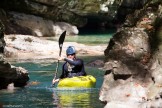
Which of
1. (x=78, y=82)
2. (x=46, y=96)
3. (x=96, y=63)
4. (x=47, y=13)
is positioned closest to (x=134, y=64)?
(x=46, y=96)

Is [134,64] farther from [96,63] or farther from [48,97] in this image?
[96,63]

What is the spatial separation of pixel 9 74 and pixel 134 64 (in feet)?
15.6

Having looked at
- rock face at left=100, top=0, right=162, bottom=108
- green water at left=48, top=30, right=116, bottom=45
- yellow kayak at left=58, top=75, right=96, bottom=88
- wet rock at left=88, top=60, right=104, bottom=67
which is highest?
rock face at left=100, top=0, right=162, bottom=108

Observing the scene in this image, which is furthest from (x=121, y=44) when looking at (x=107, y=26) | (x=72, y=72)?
(x=107, y=26)

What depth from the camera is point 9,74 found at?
11438 millimetres

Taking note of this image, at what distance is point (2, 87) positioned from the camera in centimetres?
1180

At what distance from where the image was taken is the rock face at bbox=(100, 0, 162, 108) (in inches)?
289

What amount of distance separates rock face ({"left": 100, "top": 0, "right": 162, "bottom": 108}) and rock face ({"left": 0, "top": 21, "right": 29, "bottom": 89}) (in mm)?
3687

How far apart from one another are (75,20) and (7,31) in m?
7.54

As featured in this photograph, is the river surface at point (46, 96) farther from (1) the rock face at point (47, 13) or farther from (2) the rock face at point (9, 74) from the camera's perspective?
(1) the rock face at point (47, 13)

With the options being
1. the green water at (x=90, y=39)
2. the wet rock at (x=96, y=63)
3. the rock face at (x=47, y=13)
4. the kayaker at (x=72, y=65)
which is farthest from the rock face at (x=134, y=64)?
the rock face at (x=47, y=13)

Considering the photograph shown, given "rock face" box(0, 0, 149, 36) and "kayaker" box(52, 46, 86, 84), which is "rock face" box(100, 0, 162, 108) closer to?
"kayaker" box(52, 46, 86, 84)

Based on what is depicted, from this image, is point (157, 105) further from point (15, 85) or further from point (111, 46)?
point (15, 85)

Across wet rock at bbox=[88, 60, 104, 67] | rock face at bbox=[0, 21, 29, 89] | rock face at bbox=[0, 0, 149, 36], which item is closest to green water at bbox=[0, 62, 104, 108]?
rock face at bbox=[0, 21, 29, 89]
